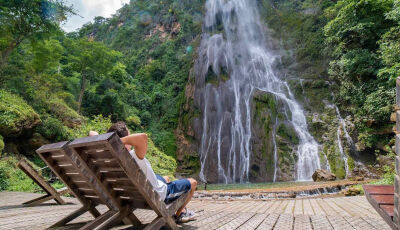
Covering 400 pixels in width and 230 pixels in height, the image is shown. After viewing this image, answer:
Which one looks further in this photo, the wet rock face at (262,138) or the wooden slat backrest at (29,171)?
the wet rock face at (262,138)

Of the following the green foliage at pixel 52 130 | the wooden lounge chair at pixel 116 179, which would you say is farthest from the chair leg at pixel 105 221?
the green foliage at pixel 52 130

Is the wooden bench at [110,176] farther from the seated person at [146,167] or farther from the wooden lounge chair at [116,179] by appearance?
the seated person at [146,167]

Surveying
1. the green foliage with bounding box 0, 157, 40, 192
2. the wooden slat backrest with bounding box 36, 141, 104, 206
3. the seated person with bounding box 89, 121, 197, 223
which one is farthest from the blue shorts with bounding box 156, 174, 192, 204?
the green foliage with bounding box 0, 157, 40, 192

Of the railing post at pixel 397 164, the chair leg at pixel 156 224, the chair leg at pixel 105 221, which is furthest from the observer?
the chair leg at pixel 105 221

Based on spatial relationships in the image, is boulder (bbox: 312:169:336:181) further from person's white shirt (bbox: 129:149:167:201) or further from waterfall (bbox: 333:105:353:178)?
person's white shirt (bbox: 129:149:167:201)

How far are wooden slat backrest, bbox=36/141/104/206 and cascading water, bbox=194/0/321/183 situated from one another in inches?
604

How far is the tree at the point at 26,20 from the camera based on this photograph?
10922 mm

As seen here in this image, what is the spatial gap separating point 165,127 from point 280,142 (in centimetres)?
1181

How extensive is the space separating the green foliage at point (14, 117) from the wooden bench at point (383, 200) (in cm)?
1054

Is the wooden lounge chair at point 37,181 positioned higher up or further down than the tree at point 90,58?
further down

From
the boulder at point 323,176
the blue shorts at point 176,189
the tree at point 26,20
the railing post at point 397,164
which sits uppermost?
the tree at point 26,20

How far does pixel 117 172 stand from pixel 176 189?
2.04ft

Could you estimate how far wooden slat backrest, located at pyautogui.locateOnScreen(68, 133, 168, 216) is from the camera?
188cm

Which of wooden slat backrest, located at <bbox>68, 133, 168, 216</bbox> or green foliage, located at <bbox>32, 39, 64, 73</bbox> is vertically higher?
green foliage, located at <bbox>32, 39, 64, 73</bbox>
